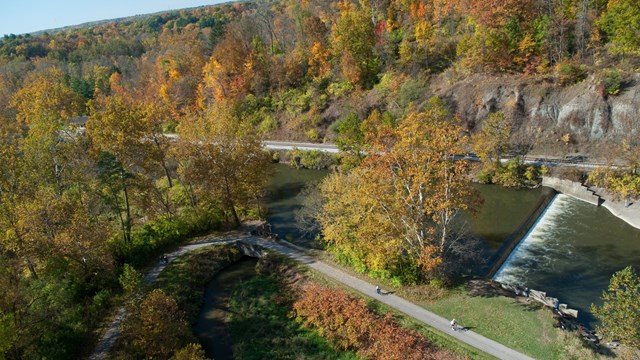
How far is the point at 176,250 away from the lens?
36.7m

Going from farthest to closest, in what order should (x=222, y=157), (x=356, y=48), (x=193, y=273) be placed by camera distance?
(x=356, y=48) → (x=222, y=157) → (x=193, y=273)

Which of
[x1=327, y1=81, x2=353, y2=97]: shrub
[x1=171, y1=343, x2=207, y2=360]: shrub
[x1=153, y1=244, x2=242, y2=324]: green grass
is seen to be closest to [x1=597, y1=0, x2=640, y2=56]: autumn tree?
[x1=327, y1=81, x2=353, y2=97]: shrub

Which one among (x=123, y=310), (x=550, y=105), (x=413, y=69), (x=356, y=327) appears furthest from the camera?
(x=413, y=69)

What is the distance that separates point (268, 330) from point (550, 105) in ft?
147

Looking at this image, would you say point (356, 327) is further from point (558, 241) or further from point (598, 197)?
point (598, 197)

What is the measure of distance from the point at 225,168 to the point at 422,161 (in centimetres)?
1844

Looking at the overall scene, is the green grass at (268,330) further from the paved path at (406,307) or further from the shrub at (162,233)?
the shrub at (162,233)

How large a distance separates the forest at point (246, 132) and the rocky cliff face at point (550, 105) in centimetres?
150

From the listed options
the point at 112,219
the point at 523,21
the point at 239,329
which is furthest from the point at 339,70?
the point at 239,329

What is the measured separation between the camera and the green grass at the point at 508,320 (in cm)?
2255

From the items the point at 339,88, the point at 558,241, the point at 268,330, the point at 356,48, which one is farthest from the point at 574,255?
the point at 339,88

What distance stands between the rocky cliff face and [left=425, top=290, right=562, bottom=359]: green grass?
108ft

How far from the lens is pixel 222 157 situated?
36.9m

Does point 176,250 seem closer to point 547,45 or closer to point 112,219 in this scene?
point 112,219
